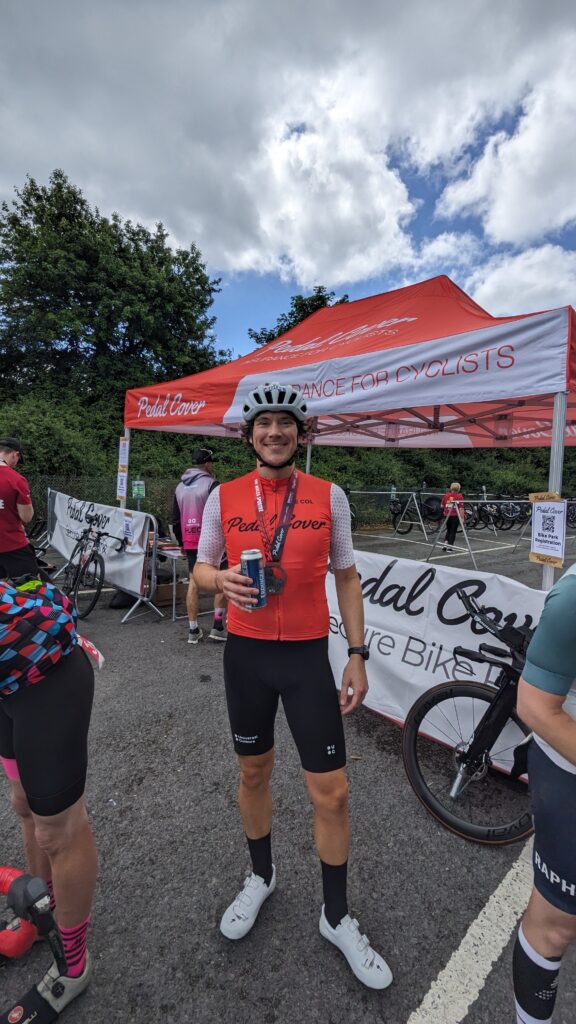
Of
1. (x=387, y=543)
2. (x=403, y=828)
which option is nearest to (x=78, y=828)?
(x=403, y=828)

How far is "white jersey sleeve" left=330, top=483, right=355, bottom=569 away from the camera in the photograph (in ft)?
5.94

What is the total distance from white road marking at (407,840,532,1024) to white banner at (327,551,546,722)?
1032 millimetres

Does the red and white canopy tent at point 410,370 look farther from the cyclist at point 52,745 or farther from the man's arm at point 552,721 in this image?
the cyclist at point 52,745

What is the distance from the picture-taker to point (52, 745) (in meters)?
1.37

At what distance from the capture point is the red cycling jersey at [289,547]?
167 centimetres

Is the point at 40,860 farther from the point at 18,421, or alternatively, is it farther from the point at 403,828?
the point at 18,421

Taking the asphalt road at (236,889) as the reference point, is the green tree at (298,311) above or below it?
above

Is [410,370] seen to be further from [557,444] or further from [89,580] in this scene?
[89,580]

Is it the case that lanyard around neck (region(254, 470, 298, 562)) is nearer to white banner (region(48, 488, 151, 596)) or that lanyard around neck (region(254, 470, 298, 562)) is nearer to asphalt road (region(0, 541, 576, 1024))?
asphalt road (region(0, 541, 576, 1024))

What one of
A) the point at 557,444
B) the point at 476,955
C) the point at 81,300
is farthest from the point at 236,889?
the point at 81,300

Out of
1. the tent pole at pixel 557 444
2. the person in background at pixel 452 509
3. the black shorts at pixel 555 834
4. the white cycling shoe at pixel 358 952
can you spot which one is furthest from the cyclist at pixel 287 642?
the person in background at pixel 452 509

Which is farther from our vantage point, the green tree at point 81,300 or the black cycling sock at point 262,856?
the green tree at point 81,300

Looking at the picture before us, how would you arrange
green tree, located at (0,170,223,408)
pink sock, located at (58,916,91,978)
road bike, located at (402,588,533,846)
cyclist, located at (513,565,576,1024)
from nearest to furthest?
cyclist, located at (513,565,576,1024)
pink sock, located at (58,916,91,978)
road bike, located at (402,588,533,846)
green tree, located at (0,170,223,408)

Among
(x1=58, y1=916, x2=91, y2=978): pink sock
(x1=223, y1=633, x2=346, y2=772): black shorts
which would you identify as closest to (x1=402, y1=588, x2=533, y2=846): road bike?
(x1=223, y1=633, x2=346, y2=772): black shorts
